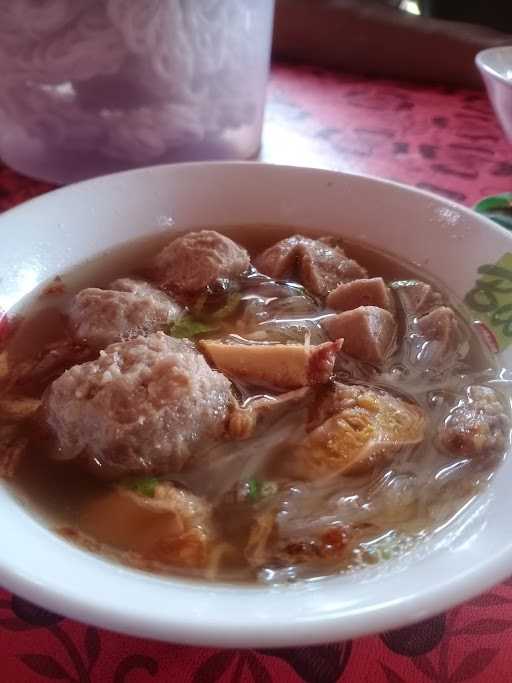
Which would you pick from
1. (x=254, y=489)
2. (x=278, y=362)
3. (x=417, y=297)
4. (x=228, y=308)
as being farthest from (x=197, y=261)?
(x=254, y=489)

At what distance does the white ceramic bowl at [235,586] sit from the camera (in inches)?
32.3

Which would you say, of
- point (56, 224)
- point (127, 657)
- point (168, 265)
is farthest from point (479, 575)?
point (56, 224)

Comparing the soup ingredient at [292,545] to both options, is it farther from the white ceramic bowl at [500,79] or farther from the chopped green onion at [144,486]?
the white ceramic bowl at [500,79]

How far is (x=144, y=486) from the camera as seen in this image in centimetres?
119

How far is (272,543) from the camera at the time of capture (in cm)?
113

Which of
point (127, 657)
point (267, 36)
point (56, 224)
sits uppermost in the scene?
point (267, 36)

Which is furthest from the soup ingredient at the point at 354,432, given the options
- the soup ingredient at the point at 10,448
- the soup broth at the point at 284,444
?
the soup ingredient at the point at 10,448

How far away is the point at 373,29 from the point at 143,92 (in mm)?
1678

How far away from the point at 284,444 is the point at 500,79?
135 centimetres

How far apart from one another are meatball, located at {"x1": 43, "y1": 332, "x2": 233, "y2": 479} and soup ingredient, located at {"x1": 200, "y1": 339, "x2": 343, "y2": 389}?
0.43 ft

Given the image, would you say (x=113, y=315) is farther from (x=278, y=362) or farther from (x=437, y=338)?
(x=437, y=338)

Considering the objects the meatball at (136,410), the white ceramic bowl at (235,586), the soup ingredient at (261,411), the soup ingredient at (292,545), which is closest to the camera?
the white ceramic bowl at (235,586)

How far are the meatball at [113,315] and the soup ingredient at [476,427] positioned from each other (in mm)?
683

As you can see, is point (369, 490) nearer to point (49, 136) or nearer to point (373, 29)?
point (49, 136)
